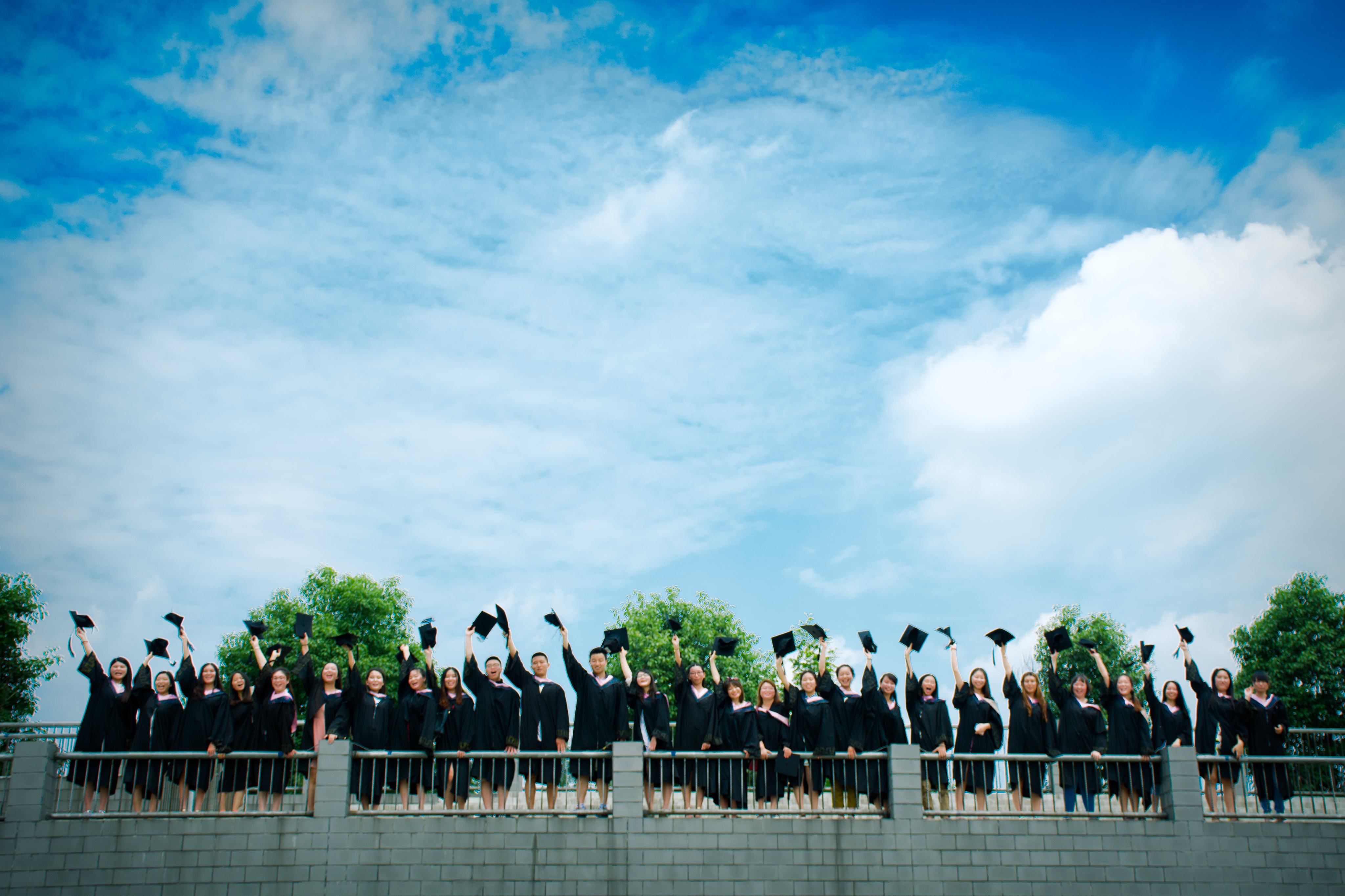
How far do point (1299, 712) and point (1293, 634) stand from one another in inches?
98.7

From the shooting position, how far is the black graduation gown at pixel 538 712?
42.0 ft

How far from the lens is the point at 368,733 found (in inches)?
495

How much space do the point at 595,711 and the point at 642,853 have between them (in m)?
1.79

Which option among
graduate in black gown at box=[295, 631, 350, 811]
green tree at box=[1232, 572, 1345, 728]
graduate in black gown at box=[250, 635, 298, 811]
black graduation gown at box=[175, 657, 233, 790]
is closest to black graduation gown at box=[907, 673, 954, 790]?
graduate in black gown at box=[295, 631, 350, 811]

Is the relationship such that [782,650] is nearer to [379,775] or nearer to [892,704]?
[892,704]

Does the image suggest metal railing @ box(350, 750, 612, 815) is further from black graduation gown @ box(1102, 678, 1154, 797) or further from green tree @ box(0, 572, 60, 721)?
green tree @ box(0, 572, 60, 721)

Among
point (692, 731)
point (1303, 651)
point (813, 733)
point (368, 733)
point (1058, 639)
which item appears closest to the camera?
point (368, 733)

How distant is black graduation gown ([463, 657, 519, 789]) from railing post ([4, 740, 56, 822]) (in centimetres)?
485

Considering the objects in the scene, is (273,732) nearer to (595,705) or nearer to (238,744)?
(238,744)

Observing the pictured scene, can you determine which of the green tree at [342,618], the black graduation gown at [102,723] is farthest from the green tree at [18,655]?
the black graduation gown at [102,723]

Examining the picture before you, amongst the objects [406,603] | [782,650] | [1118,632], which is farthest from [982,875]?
[406,603]

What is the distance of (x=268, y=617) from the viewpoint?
3994 centimetres

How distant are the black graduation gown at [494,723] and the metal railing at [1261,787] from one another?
27.6 feet

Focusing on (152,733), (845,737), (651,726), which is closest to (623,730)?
(651,726)
